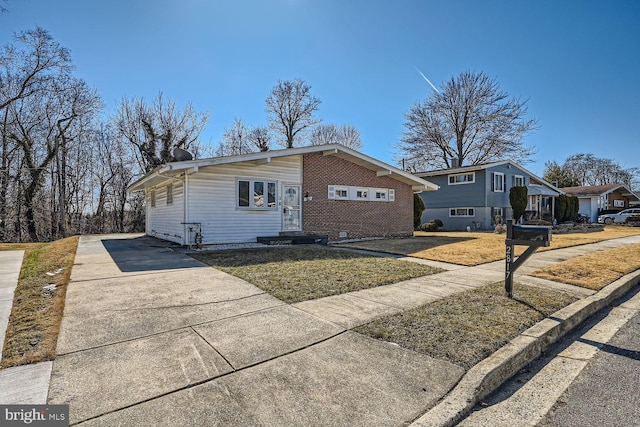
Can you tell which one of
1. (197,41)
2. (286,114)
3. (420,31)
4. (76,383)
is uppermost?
(286,114)

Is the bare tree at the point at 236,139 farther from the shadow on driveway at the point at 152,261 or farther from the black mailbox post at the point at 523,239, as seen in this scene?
the black mailbox post at the point at 523,239

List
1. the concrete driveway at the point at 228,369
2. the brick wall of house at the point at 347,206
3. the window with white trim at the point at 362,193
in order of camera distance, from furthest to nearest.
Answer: the window with white trim at the point at 362,193
the brick wall of house at the point at 347,206
the concrete driveway at the point at 228,369

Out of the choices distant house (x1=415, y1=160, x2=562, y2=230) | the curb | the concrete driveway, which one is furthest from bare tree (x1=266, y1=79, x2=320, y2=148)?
the curb

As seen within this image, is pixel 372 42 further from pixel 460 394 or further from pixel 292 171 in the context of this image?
pixel 460 394

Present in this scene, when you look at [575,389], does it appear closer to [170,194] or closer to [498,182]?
[170,194]

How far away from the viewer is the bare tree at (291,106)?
103ft

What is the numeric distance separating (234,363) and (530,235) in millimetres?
4295

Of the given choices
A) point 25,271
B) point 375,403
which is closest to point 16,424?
point 375,403

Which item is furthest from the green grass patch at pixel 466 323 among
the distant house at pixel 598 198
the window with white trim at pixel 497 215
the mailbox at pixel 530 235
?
the distant house at pixel 598 198

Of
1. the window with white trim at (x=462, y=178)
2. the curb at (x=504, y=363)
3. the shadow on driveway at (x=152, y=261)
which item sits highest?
the window with white trim at (x=462, y=178)

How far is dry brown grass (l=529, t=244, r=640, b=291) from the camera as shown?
6.10 meters

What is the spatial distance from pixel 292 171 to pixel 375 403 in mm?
10795

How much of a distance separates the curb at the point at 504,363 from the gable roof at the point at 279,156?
29.9 feet

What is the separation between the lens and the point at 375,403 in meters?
2.24
